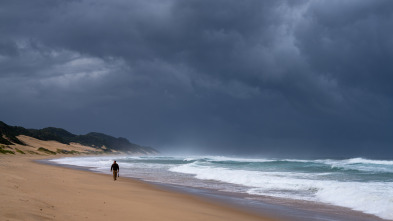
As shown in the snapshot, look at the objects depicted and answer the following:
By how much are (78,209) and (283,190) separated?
1276 centimetres

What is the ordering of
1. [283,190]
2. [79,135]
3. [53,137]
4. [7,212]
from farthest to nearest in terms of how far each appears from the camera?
[79,135], [53,137], [283,190], [7,212]

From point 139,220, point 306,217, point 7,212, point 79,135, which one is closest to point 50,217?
point 7,212

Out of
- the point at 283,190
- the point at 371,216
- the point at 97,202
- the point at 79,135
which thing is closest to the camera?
the point at 97,202

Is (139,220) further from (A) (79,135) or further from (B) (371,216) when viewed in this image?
(A) (79,135)

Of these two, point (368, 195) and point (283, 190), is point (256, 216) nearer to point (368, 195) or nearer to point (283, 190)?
point (368, 195)

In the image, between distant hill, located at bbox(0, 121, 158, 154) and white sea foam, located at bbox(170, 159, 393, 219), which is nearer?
white sea foam, located at bbox(170, 159, 393, 219)

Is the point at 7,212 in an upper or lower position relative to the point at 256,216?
upper

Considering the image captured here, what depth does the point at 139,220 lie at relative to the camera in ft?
27.5

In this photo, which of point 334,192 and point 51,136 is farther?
point 51,136

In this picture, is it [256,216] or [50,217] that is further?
[256,216]

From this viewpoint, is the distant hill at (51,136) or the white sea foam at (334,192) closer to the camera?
the white sea foam at (334,192)

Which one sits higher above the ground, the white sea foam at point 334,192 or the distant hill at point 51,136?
the distant hill at point 51,136

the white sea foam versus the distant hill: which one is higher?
the distant hill

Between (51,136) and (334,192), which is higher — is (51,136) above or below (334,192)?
above
